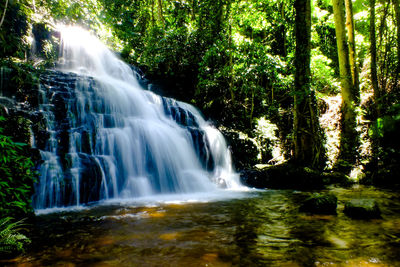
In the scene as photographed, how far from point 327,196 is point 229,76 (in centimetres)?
806

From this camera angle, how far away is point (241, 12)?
10.2 metres

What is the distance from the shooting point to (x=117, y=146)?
685cm

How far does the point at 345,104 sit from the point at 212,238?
8.05 meters

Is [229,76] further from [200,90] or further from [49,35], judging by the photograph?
[49,35]

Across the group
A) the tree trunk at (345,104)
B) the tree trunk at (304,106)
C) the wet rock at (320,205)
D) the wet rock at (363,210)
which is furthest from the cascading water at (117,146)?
the wet rock at (363,210)

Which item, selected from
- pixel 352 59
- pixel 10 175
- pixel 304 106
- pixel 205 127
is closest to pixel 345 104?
pixel 304 106

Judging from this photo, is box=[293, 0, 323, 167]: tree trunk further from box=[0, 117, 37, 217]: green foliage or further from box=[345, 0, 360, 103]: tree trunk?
box=[0, 117, 37, 217]: green foliage

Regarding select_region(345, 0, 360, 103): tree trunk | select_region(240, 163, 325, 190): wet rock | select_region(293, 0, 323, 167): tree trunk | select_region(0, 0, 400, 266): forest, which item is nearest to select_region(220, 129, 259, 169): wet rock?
select_region(0, 0, 400, 266): forest

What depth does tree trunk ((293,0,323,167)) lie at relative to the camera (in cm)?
787

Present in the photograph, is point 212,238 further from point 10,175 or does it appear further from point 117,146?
point 117,146

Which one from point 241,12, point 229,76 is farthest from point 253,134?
point 241,12

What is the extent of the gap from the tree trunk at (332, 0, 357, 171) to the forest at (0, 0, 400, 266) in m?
0.04

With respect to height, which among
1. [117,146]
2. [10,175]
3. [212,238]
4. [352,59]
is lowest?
[212,238]

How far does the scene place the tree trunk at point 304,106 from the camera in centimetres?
787
